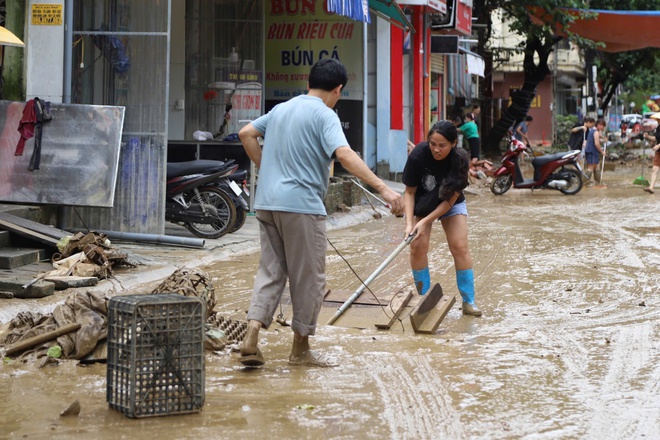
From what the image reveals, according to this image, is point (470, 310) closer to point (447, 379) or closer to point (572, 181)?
point (447, 379)

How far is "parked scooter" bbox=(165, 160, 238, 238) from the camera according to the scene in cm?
1106

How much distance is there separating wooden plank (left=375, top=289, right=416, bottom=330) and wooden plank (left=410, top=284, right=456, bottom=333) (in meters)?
0.20

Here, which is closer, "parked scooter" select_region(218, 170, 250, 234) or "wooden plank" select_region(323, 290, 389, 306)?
"wooden plank" select_region(323, 290, 389, 306)

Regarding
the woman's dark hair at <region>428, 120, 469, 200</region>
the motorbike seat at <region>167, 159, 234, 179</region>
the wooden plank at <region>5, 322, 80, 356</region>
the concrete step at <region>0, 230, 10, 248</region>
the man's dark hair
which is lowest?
the wooden plank at <region>5, 322, 80, 356</region>

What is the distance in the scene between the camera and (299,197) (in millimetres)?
5316

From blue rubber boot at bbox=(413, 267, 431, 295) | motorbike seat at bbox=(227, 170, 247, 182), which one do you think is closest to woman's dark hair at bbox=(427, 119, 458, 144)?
blue rubber boot at bbox=(413, 267, 431, 295)

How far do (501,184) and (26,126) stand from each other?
1214 cm

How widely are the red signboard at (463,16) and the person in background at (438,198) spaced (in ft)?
56.2

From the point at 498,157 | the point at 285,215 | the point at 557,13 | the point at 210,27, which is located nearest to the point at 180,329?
the point at 285,215

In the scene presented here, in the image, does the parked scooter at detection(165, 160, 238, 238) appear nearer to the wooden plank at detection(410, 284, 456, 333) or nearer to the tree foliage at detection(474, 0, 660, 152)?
the wooden plank at detection(410, 284, 456, 333)

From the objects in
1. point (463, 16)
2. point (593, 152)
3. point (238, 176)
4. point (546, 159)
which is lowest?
point (238, 176)

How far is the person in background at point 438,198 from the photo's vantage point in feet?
22.4

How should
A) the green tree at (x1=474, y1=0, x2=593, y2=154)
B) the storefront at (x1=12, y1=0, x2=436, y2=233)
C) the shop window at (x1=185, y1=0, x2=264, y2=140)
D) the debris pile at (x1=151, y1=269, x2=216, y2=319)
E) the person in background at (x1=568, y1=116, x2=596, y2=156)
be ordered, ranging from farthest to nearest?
the green tree at (x1=474, y1=0, x2=593, y2=154) → the person in background at (x1=568, y1=116, x2=596, y2=156) → the shop window at (x1=185, y1=0, x2=264, y2=140) → the storefront at (x1=12, y1=0, x2=436, y2=233) → the debris pile at (x1=151, y1=269, x2=216, y2=319)

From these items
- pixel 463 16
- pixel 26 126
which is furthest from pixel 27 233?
pixel 463 16
